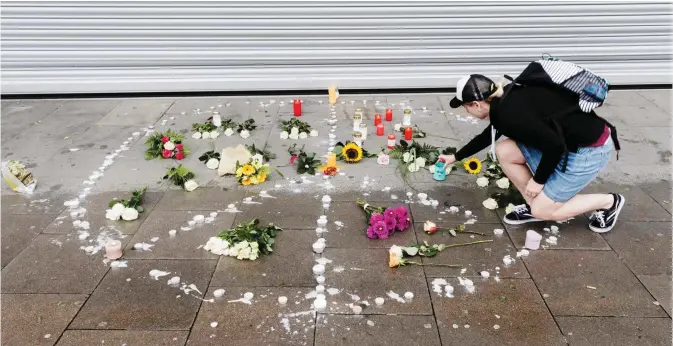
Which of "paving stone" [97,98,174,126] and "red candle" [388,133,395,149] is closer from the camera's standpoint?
"red candle" [388,133,395,149]

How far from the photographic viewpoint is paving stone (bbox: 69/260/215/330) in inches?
117

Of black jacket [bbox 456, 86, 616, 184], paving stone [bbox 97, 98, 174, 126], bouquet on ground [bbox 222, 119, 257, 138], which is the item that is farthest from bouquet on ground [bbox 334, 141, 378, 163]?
paving stone [bbox 97, 98, 174, 126]

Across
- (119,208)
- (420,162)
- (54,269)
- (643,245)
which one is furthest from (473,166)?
(54,269)

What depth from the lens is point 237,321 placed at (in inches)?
117

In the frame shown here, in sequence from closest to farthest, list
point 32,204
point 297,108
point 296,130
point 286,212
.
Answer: point 286,212 < point 32,204 < point 296,130 < point 297,108

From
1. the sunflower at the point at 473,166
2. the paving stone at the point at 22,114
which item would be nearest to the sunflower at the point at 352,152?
the sunflower at the point at 473,166

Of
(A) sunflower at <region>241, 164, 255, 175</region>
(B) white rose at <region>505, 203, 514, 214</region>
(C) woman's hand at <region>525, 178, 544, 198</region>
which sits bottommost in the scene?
(B) white rose at <region>505, 203, 514, 214</region>

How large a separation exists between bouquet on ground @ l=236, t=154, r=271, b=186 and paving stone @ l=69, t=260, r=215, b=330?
1270 mm

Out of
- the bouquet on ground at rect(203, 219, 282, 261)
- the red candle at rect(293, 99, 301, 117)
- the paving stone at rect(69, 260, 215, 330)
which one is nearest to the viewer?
the paving stone at rect(69, 260, 215, 330)

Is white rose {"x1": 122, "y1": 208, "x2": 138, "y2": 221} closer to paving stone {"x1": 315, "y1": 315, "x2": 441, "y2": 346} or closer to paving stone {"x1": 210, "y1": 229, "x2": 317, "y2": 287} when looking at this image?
paving stone {"x1": 210, "y1": 229, "x2": 317, "y2": 287}

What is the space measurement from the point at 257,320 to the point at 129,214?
1718mm

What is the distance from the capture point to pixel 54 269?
350cm

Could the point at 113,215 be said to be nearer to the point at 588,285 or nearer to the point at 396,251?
the point at 396,251

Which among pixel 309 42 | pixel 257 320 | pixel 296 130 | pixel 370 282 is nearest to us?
pixel 257 320
